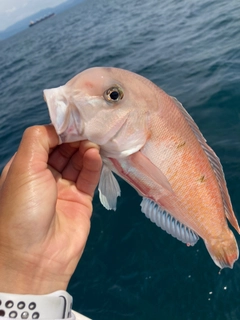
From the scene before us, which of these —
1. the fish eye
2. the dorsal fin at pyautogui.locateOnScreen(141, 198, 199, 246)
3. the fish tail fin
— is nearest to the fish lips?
the fish eye

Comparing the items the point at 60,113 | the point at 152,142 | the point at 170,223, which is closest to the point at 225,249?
the point at 170,223

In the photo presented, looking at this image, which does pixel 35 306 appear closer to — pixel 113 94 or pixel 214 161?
pixel 113 94

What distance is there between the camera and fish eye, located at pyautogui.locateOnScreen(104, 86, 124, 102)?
277cm

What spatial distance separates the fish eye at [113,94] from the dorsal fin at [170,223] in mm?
1093

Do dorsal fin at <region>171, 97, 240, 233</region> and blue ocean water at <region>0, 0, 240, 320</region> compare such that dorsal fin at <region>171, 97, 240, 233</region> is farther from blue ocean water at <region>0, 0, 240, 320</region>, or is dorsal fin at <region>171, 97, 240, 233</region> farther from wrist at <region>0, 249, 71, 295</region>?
blue ocean water at <region>0, 0, 240, 320</region>

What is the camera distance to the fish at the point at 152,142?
2725mm

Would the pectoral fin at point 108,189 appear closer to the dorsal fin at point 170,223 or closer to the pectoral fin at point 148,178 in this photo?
the pectoral fin at point 148,178

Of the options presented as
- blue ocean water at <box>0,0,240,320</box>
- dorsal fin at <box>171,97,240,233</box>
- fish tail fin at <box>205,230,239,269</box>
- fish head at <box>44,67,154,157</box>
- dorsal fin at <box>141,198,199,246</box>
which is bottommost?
blue ocean water at <box>0,0,240,320</box>

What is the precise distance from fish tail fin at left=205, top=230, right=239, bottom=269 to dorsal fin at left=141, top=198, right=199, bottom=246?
20 cm

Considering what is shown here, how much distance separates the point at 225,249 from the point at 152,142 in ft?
3.99

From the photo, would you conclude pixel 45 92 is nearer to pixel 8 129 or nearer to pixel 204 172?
pixel 204 172

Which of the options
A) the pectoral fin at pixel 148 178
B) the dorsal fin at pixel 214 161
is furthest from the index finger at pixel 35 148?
the dorsal fin at pixel 214 161

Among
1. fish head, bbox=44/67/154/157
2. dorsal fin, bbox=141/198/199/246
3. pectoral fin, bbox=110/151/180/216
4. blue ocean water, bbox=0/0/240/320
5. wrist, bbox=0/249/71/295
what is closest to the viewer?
wrist, bbox=0/249/71/295

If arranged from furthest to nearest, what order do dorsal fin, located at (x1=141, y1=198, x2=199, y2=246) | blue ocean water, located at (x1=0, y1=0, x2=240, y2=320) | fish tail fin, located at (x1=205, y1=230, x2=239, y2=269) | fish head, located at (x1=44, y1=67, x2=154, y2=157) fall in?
blue ocean water, located at (x1=0, y1=0, x2=240, y2=320), dorsal fin, located at (x1=141, y1=198, x2=199, y2=246), fish tail fin, located at (x1=205, y1=230, x2=239, y2=269), fish head, located at (x1=44, y1=67, x2=154, y2=157)
